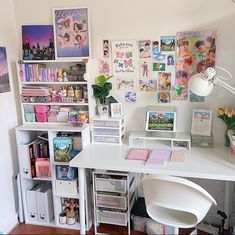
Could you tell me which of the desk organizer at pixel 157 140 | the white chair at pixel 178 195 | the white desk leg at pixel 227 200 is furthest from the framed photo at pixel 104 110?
the white desk leg at pixel 227 200

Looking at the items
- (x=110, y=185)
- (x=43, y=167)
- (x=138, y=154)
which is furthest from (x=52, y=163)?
(x=138, y=154)

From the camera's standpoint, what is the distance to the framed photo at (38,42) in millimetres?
2545

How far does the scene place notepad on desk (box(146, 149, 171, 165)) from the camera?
201cm

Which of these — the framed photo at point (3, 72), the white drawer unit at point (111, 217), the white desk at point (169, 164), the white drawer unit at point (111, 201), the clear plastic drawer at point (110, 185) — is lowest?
the white drawer unit at point (111, 217)

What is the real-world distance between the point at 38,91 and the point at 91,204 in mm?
1078

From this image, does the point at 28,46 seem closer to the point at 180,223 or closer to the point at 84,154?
the point at 84,154

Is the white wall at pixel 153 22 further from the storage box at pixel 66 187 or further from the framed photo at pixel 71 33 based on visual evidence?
the storage box at pixel 66 187

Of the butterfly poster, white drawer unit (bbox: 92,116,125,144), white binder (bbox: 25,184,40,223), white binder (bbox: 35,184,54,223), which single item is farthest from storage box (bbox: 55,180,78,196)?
the butterfly poster

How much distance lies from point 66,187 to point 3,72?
1088 millimetres

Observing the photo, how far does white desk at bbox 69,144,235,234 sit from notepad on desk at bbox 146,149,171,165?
0.05 m

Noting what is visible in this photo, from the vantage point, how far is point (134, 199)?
Answer: 8.43 feet

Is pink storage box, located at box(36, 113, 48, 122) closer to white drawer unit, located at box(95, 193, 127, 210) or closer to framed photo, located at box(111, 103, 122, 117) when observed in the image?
framed photo, located at box(111, 103, 122, 117)

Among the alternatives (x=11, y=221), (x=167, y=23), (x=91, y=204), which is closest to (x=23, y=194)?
(x=11, y=221)

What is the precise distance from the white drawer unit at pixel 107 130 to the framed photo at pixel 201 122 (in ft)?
1.96
